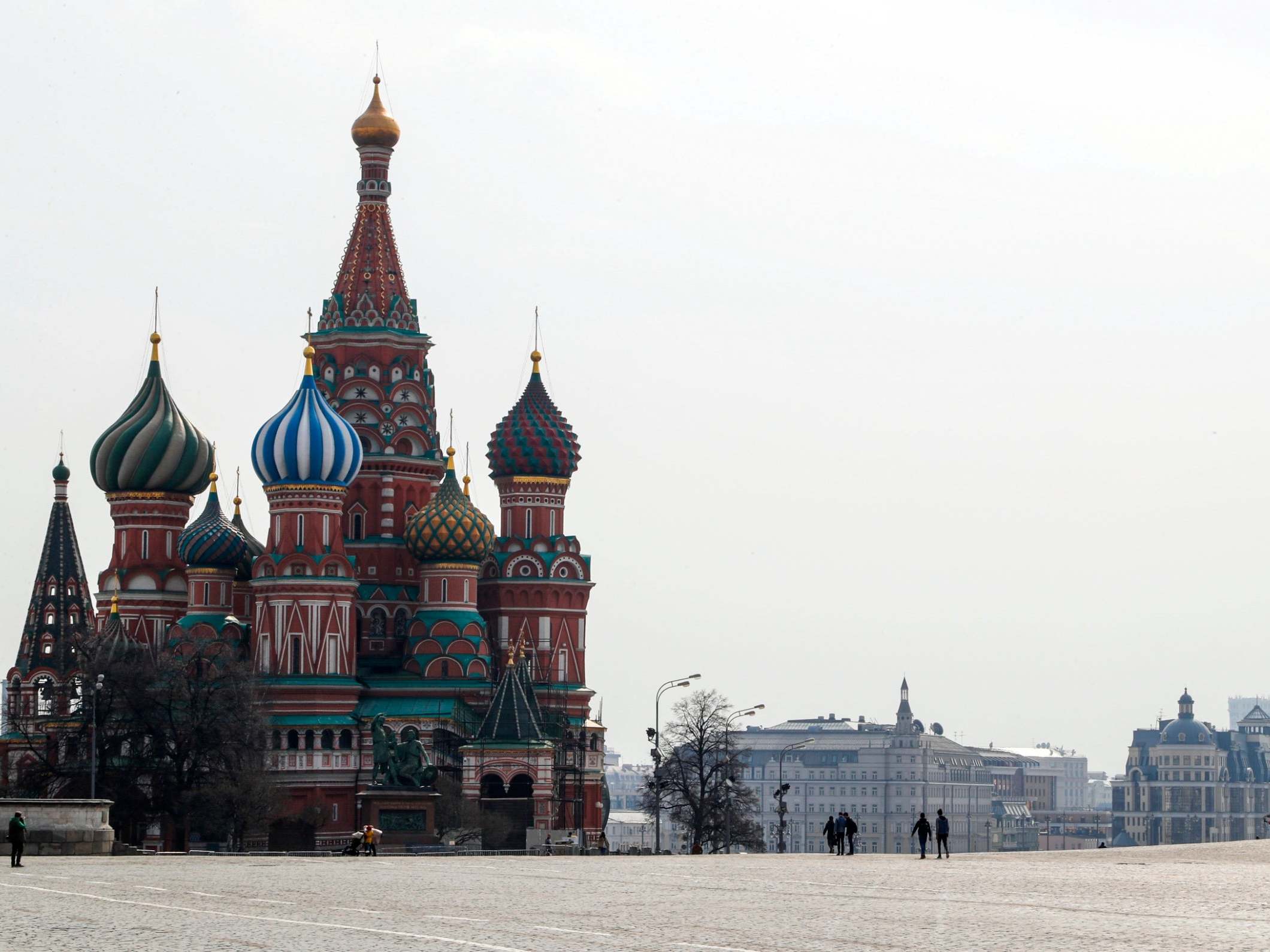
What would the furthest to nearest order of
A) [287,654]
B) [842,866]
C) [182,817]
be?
[287,654] → [182,817] → [842,866]

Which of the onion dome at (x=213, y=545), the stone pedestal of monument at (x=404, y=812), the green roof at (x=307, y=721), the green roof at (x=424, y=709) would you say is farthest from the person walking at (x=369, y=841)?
the onion dome at (x=213, y=545)

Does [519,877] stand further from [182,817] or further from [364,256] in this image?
[364,256]

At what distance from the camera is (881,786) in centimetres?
17850

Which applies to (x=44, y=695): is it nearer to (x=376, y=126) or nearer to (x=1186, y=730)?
(x=376, y=126)

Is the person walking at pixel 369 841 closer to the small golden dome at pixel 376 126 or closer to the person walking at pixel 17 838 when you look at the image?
the person walking at pixel 17 838

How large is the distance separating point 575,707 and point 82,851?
3946 centimetres

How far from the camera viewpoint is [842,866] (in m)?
34.3

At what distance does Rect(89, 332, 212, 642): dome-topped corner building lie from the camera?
75562 millimetres

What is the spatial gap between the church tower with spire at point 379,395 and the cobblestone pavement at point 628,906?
4057 cm

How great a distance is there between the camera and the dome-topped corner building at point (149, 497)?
7556 cm

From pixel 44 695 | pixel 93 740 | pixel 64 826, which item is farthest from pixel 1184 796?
pixel 64 826

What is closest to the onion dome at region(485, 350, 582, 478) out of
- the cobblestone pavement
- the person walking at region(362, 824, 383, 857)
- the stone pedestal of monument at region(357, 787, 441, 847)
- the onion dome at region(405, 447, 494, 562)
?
the onion dome at region(405, 447, 494, 562)

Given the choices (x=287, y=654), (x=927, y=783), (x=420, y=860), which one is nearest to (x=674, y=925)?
(x=420, y=860)

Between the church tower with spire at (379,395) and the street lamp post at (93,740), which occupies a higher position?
the church tower with spire at (379,395)
